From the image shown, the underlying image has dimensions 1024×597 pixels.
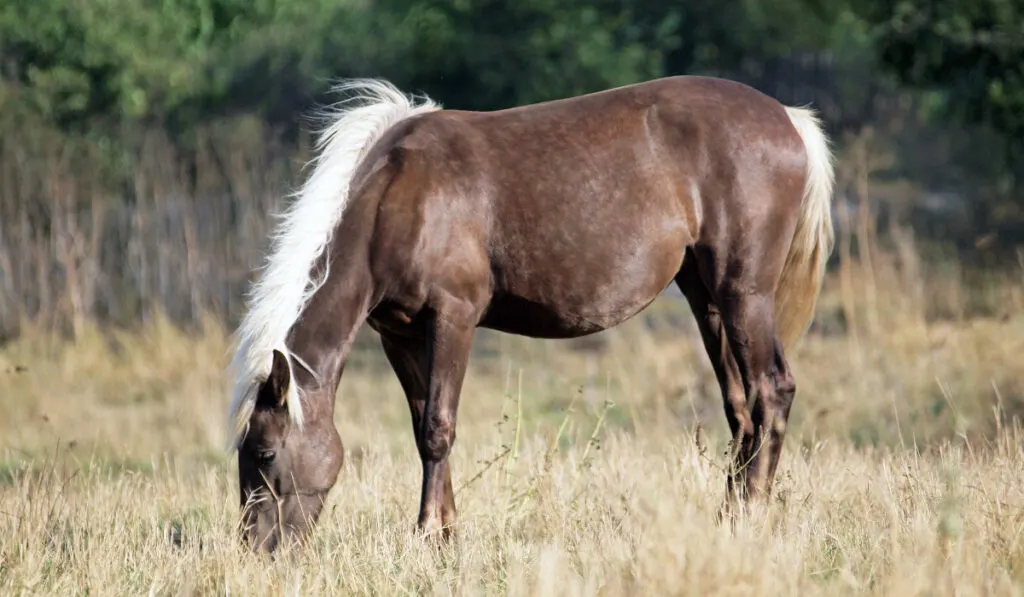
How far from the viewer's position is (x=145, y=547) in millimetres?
5469

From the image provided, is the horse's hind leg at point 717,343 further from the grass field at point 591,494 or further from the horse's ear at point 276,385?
the horse's ear at point 276,385

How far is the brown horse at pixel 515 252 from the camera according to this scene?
18.6 feet

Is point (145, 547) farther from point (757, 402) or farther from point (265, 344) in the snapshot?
point (757, 402)

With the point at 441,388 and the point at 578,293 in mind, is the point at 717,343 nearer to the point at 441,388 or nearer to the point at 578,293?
the point at 578,293

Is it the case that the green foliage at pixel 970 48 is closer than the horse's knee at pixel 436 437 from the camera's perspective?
No

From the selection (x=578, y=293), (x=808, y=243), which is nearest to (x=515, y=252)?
(x=578, y=293)

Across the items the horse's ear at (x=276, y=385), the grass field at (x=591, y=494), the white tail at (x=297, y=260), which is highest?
the white tail at (x=297, y=260)

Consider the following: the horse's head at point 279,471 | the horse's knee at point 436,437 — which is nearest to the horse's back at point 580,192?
the horse's knee at point 436,437

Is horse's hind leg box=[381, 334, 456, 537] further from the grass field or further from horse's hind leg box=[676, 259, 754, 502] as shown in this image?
horse's hind leg box=[676, 259, 754, 502]

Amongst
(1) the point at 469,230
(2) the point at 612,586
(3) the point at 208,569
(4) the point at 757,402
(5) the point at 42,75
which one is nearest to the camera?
(2) the point at 612,586

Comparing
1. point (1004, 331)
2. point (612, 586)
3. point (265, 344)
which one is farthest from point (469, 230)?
point (1004, 331)

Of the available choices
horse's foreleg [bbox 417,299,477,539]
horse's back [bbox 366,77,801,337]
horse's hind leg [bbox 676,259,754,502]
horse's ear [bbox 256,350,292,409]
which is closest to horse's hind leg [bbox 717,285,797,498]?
horse's hind leg [bbox 676,259,754,502]

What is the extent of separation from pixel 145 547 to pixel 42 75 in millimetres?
12998

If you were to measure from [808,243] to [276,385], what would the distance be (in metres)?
2.90
